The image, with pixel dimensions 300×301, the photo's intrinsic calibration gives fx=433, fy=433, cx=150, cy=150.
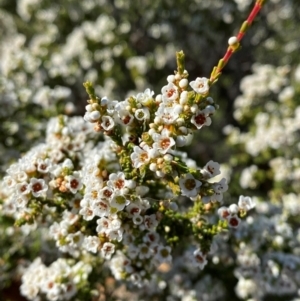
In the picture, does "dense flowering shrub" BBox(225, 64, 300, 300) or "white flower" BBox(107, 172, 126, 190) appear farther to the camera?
"dense flowering shrub" BBox(225, 64, 300, 300)

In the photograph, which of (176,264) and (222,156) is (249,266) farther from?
(222,156)

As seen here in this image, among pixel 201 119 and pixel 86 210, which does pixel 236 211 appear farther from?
pixel 86 210

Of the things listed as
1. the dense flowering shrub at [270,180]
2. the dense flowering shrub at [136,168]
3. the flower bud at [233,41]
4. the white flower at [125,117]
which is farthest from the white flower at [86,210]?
the dense flowering shrub at [270,180]

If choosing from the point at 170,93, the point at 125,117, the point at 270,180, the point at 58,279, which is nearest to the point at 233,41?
the point at 170,93

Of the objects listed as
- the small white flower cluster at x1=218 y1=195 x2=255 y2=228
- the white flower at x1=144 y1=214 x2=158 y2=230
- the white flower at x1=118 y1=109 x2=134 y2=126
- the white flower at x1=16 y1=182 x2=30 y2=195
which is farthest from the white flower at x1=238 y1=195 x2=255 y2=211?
the white flower at x1=16 y1=182 x2=30 y2=195

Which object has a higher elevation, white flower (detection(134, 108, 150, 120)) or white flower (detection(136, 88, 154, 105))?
white flower (detection(136, 88, 154, 105))

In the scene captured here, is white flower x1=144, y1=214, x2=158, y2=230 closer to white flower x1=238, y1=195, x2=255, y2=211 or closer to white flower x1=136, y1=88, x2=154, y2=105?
white flower x1=238, y1=195, x2=255, y2=211
